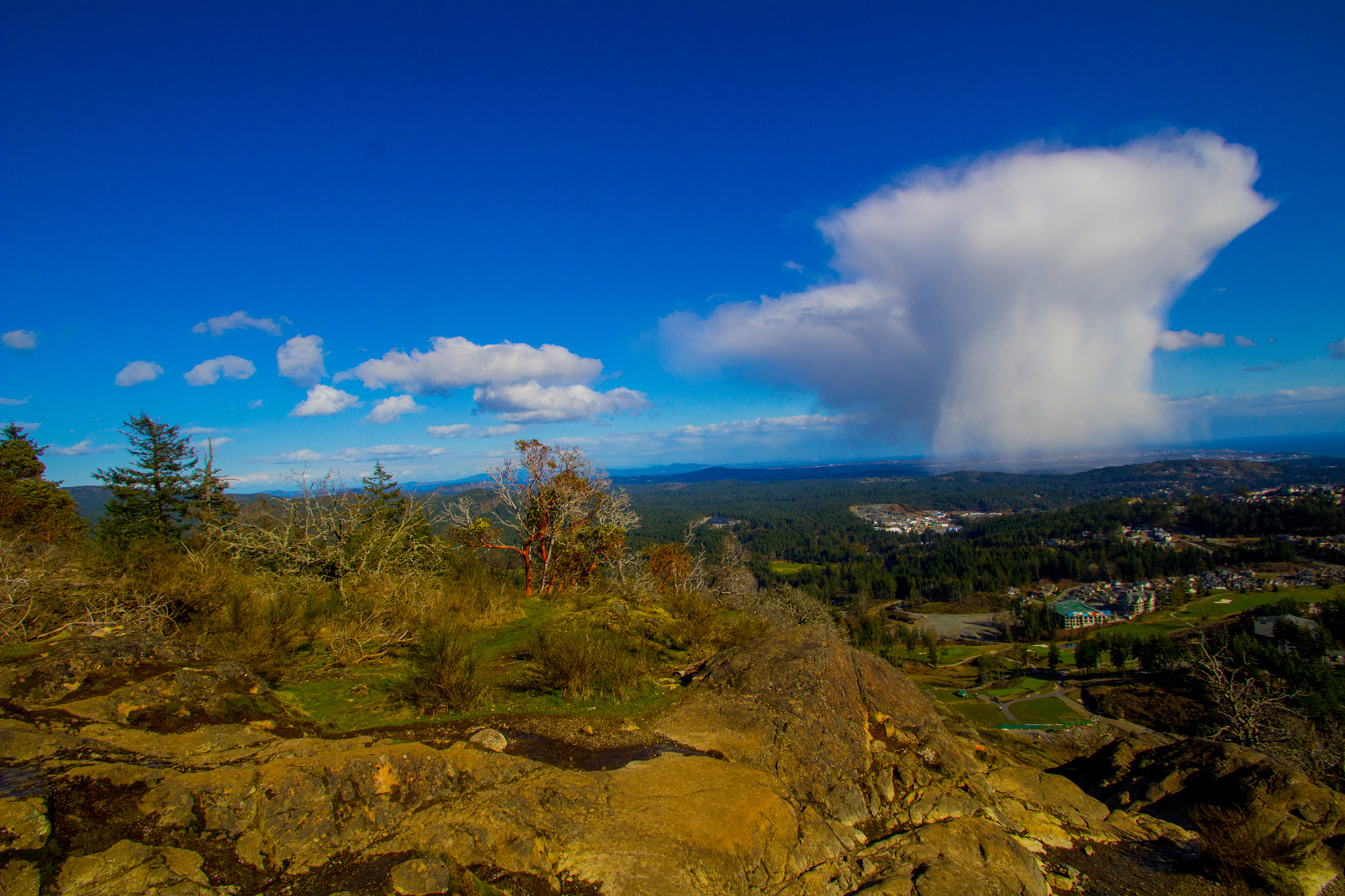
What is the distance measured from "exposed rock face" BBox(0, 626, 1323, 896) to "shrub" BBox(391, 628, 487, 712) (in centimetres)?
113

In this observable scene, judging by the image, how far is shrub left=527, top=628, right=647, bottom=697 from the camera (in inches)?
307

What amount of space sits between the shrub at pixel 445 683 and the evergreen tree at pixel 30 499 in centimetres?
2050

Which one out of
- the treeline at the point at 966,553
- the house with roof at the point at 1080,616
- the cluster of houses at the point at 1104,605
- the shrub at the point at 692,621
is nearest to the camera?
the shrub at the point at 692,621

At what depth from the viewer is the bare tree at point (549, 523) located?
15.3m

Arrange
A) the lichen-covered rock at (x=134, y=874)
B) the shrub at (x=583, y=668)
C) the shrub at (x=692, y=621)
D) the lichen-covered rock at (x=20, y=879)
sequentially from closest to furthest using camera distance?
the lichen-covered rock at (x=20, y=879) → the lichen-covered rock at (x=134, y=874) → the shrub at (x=583, y=668) → the shrub at (x=692, y=621)

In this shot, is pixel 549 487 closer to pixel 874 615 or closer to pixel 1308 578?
pixel 874 615

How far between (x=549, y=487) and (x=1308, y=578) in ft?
343

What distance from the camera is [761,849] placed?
4.78 m

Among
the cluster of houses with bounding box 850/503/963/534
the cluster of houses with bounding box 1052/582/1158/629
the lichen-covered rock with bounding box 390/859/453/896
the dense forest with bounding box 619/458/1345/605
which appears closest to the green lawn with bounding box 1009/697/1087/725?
the cluster of houses with bounding box 1052/582/1158/629

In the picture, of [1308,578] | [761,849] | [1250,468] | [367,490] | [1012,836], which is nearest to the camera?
[761,849]

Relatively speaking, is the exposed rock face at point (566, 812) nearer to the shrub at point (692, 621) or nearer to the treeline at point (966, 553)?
the shrub at point (692, 621)

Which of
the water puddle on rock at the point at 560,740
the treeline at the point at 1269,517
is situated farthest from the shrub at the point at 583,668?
the treeline at the point at 1269,517

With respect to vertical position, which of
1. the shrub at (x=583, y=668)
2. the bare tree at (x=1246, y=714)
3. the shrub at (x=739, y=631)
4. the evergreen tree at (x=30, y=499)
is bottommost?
the bare tree at (x=1246, y=714)

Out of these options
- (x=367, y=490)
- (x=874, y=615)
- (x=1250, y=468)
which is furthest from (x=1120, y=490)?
(x=367, y=490)
